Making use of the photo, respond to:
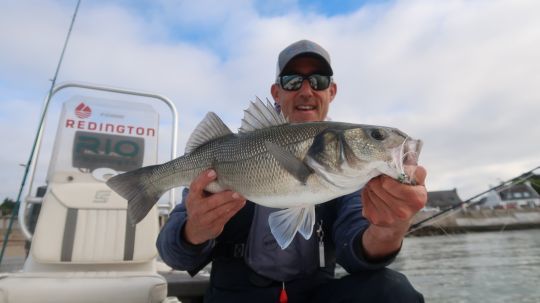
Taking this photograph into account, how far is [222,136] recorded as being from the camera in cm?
222

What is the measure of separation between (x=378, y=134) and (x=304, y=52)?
1721 millimetres

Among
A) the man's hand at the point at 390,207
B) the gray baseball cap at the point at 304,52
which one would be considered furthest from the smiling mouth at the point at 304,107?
the man's hand at the point at 390,207

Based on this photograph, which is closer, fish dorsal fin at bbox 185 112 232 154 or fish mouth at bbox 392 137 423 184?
fish mouth at bbox 392 137 423 184

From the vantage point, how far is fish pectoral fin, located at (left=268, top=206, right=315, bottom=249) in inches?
73.2

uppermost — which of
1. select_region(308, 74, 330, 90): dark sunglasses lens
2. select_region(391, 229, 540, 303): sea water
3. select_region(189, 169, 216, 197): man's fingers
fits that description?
select_region(308, 74, 330, 90): dark sunglasses lens

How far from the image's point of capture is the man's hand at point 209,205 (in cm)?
196

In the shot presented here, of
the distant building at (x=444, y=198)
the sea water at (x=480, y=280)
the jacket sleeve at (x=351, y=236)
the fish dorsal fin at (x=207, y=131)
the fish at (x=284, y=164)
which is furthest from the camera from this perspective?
the distant building at (x=444, y=198)

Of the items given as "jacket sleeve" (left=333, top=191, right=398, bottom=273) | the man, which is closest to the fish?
the man

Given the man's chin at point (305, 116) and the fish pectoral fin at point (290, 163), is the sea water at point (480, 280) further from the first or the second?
the fish pectoral fin at point (290, 163)

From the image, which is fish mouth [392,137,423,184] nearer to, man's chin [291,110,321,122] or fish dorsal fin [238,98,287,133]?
fish dorsal fin [238,98,287,133]

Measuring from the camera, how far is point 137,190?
7.38 ft

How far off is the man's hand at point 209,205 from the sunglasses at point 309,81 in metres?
1.46

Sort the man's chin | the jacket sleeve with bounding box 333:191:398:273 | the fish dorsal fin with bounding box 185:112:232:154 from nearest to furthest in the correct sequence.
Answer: the jacket sleeve with bounding box 333:191:398:273 → the fish dorsal fin with bounding box 185:112:232:154 → the man's chin

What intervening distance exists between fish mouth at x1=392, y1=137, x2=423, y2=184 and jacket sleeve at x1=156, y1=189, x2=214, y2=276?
143cm
